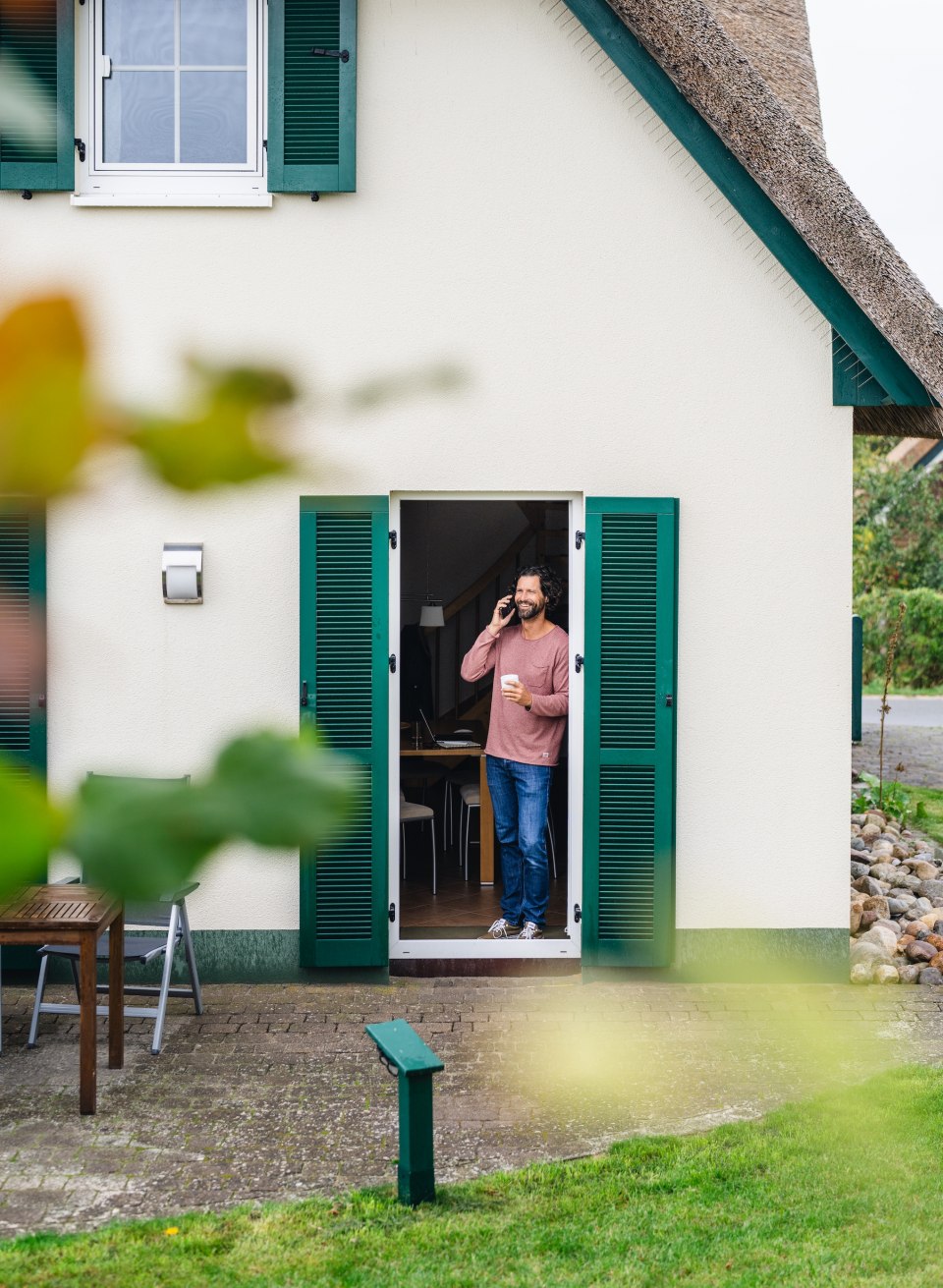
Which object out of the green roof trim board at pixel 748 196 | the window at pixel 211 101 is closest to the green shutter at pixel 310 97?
the window at pixel 211 101

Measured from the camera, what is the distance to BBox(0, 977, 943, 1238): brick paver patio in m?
4.58

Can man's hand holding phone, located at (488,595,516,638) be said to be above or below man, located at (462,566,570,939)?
above

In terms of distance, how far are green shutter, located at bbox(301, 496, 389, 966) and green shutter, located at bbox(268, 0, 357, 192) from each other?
1499 mm

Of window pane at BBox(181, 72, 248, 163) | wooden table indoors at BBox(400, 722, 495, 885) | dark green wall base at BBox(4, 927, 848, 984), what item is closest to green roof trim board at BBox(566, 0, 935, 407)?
window pane at BBox(181, 72, 248, 163)

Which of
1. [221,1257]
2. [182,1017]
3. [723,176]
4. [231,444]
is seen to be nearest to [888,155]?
[723,176]

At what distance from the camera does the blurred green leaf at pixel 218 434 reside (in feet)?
1.09

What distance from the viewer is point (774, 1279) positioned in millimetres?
3736

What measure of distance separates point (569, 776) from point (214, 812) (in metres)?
6.49

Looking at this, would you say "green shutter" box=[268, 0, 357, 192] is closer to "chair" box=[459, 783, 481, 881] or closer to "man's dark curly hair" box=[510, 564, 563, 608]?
"man's dark curly hair" box=[510, 564, 563, 608]

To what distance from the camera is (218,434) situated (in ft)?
1.09

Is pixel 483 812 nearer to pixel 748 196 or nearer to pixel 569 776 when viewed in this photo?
pixel 569 776

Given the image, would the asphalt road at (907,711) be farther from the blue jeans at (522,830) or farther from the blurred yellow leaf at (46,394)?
the blurred yellow leaf at (46,394)

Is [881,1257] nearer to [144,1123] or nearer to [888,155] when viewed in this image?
[144,1123]

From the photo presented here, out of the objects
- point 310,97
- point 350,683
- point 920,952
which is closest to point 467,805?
point 350,683
